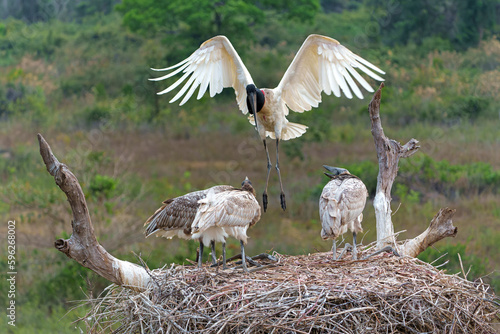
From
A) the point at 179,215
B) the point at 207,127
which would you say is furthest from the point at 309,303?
the point at 207,127

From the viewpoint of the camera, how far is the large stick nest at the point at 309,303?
645 cm

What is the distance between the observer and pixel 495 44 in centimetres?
2780

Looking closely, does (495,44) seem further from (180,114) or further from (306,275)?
(306,275)

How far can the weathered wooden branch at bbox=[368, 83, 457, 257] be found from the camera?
8.32 m

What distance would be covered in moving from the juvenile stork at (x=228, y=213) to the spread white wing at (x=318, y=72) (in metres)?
1.86

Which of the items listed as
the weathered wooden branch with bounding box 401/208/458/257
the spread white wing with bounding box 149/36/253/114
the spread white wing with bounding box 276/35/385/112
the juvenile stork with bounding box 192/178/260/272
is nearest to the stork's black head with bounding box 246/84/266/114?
the spread white wing with bounding box 149/36/253/114

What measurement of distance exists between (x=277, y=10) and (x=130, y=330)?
30.8m

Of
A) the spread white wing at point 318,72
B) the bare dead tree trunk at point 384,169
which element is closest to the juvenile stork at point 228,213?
the bare dead tree trunk at point 384,169

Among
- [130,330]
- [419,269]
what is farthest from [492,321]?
[130,330]

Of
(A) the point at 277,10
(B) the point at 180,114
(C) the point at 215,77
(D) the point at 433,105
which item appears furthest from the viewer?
(A) the point at 277,10

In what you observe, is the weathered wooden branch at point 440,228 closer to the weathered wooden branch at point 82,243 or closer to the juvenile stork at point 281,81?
the juvenile stork at point 281,81

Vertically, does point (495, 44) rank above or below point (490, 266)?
above

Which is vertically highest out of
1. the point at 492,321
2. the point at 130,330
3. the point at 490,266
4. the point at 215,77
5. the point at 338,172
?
the point at 215,77

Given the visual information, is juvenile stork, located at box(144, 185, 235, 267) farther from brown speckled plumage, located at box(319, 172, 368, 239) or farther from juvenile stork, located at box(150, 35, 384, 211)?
juvenile stork, located at box(150, 35, 384, 211)
